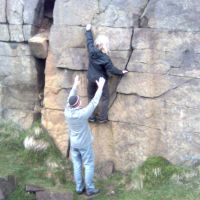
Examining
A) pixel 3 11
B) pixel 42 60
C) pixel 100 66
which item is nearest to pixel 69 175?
pixel 100 66

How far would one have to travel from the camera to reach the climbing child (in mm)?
10141

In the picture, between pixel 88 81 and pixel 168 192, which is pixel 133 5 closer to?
pixel 88 81

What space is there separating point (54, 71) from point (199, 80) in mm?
3002

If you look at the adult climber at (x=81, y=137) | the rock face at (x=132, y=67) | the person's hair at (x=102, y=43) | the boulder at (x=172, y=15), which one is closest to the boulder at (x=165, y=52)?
the rock face at (x=132, y=67)

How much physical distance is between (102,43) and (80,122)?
65.5 inches

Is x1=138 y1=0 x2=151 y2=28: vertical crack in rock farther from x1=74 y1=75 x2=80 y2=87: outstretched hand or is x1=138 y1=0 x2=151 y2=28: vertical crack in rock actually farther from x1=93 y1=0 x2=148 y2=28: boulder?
x1=74 y1=75 x2=80 y2=87: outstretched hand

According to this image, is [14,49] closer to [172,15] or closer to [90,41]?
[90,41]

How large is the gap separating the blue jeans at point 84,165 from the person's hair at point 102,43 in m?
1.86

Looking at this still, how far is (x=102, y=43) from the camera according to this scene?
10.2m

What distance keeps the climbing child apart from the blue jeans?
1.10m

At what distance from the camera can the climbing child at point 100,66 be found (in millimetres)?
10141

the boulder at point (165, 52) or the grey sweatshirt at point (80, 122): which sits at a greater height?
the boulder at point (165, 52)

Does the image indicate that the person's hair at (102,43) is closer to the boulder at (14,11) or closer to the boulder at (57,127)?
the boulder at (57,127)

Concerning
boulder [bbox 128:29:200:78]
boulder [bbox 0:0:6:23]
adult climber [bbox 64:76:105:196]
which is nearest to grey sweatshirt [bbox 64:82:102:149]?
adult climber [bbox 64:76:105:196]
